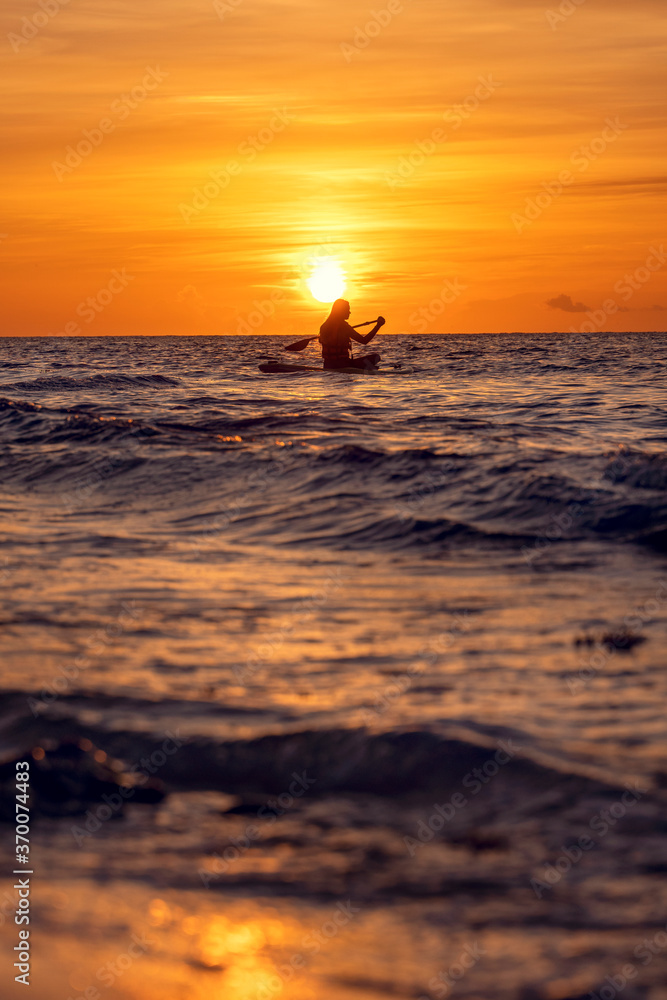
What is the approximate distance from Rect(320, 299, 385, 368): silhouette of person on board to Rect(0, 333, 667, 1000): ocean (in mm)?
17313

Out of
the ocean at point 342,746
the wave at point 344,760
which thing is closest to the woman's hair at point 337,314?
the ocean at point 342,746

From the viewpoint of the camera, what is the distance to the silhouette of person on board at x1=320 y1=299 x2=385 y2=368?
84.0ft

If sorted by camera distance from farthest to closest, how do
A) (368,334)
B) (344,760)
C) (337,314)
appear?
(337,314)
(368,334)
(344,760)

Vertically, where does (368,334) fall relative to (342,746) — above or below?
above

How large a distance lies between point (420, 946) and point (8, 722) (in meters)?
2.18

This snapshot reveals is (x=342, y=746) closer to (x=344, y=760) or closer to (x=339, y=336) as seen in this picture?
(x=344, y=760)

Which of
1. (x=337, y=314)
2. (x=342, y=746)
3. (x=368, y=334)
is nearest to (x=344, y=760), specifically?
(x=342, y=746)

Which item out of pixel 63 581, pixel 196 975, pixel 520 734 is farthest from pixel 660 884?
pixel 63 581

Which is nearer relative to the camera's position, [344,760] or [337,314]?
[344,760]

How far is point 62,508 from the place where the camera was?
30.4 feet

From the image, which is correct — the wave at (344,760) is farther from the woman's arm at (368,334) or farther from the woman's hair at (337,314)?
the woman's hair at (337,314)

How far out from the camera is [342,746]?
3.65 metres

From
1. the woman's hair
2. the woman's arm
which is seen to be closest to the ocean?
the woman's arm

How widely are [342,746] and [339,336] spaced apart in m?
23.7
